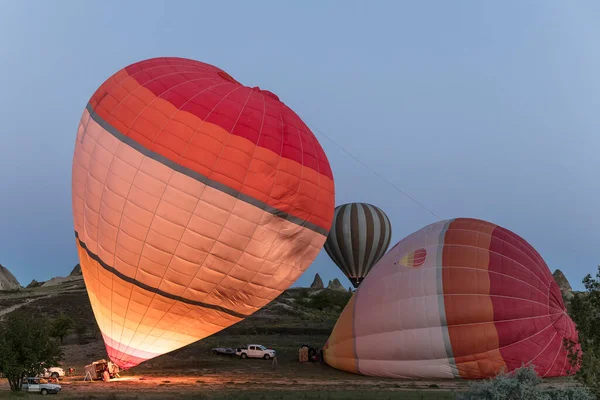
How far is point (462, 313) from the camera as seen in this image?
23531 mm

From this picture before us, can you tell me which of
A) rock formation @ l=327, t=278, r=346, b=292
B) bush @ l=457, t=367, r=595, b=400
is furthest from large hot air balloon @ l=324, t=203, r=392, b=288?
rock formation @ l=327, t=278, r=346, b=292

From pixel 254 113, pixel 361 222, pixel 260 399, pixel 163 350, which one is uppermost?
pixel 361 222

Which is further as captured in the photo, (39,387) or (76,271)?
(76,271)

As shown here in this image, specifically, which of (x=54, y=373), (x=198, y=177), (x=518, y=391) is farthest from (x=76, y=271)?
(x=518, y=391)

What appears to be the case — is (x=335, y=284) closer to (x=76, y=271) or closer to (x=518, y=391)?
(x=76, y=271)

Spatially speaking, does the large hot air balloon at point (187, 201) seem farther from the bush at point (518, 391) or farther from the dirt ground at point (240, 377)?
the bush at point (518, 391)

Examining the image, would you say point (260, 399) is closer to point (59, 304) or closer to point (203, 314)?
point (203, 314)

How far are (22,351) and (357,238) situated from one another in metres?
35.0

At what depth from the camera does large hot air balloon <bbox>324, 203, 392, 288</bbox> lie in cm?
5303

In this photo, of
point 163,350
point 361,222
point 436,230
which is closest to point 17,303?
point 361,222

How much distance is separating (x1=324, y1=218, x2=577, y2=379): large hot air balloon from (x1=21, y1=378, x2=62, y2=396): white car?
38.7 feet

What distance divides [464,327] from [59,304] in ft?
133

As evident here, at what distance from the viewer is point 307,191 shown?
2053 centimetres

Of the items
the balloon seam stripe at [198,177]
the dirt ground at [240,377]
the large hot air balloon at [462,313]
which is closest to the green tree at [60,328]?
the dirt ground at [240,377]
